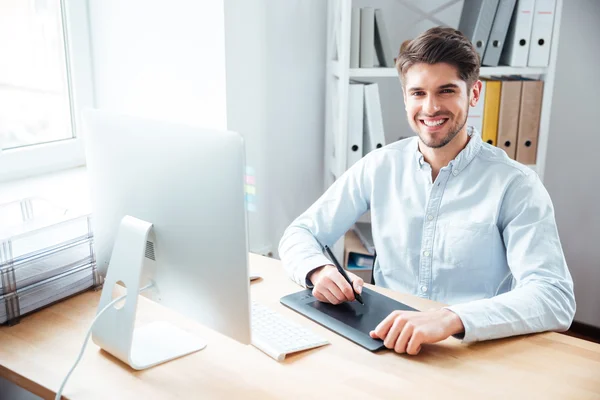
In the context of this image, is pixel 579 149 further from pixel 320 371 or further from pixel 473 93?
pixel 320 371

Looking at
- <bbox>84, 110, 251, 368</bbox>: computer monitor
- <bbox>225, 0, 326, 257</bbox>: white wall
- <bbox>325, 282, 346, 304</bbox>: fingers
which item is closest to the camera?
<bbox>84, 110, 251, 368</bbox>: computer monitor

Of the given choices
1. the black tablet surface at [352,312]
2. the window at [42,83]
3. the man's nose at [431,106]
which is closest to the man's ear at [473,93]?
the man's nose at [431,106]

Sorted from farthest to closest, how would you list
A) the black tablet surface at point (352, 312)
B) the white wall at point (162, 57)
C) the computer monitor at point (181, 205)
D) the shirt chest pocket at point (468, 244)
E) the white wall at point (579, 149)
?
the white wall at point (579, 149), the white wall at point (162, 57), the shirt chest pocket at point (468, 244), the black tablet surface at point (352, 312), the computer monitor at point (181, 205)

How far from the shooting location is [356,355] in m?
1.24

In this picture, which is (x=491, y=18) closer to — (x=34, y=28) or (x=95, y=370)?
(x=34, y=28)

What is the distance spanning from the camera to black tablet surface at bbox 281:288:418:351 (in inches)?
51.4

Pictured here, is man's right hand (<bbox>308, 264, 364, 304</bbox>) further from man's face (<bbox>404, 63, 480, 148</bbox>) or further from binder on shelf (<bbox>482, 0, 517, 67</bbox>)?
binder on shelf (<bbox>482, 0, 517, 67</bbox>)

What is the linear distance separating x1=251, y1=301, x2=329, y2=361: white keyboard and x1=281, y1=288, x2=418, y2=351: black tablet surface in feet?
0.19

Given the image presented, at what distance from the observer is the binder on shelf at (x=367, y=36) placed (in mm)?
2346

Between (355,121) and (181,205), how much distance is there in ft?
4.53

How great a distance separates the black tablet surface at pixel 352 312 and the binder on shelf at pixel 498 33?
4.24ft

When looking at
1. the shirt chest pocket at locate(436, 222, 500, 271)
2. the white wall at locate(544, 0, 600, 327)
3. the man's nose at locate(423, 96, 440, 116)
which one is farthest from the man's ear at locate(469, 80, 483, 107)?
the white wall at locate(544, 0, 600, 327)

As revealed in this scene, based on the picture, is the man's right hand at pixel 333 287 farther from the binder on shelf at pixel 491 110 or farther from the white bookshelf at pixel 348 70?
the binder on shelf at pixel 491 110

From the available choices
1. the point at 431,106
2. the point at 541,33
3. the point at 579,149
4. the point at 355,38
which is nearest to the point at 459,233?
the point at 431,106
